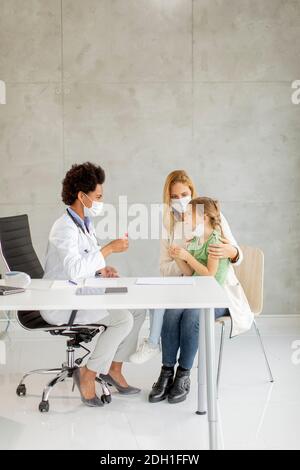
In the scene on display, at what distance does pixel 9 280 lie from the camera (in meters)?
3.74

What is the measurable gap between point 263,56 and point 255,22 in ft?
0.92

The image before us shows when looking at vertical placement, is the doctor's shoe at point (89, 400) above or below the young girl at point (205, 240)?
below

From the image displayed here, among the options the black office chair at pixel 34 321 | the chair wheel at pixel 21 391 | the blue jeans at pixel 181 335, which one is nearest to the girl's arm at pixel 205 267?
the blue jeans at pixel 181 335

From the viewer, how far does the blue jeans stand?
4.08m

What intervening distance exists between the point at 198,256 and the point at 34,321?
1.02 m

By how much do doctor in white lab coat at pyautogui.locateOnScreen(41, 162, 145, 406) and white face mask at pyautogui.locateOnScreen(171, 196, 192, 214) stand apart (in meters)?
0.53

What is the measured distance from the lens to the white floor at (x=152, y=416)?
3475 mm

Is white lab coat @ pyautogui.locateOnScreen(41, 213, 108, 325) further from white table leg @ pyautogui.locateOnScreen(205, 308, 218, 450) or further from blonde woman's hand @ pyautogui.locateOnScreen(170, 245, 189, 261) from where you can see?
white table leg @ pyautogui.locateOnScreen(205, 308, 218, 450)

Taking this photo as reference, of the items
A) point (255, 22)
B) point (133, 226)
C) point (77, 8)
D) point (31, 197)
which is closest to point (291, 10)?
point (255, 22)

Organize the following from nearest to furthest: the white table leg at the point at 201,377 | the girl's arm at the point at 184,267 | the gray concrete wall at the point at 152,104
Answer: the white table leg at the point at 201,377
the girl's arm at the point at 184,267
the gray concrete wall at the point at 152,104

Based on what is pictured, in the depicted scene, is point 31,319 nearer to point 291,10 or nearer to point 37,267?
point 37,267

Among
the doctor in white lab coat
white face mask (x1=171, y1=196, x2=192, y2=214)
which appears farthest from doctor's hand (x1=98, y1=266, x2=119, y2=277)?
white face mask (x1=171, y1=196, x2=192, y2=214)

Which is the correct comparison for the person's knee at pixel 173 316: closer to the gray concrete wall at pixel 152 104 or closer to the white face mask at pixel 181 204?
the white face mask at pixel 181 204
